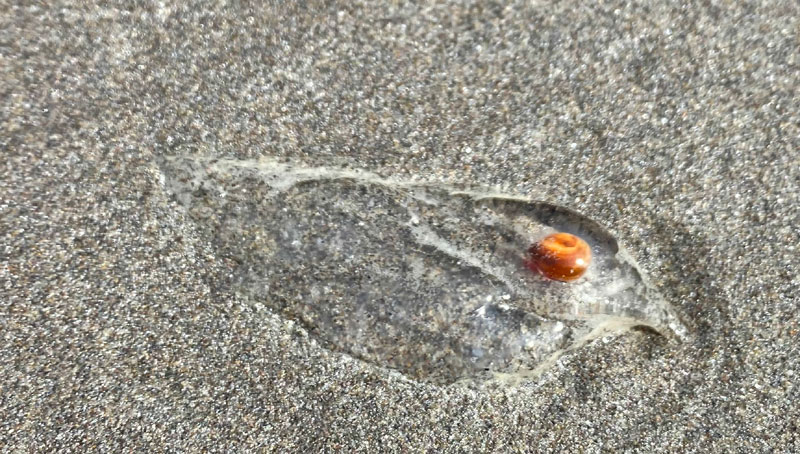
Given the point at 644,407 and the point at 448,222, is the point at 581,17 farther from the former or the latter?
the point at 644,407

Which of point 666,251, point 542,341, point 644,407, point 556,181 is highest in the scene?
point 556,181

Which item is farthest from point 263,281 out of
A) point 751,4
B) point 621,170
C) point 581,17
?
point 751,4

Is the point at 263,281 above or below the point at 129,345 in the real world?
above

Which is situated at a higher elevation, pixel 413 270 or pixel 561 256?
pixel 561 256
